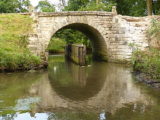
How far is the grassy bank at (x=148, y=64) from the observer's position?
1403 cm

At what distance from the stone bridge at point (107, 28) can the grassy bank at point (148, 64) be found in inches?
156

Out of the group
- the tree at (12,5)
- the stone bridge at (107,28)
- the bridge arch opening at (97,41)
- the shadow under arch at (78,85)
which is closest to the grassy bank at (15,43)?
the stone bridge at (107,28)

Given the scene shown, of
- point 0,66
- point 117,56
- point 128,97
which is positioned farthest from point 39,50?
point 128,97

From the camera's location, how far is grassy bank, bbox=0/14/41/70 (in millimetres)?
17797

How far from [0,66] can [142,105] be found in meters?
9.73

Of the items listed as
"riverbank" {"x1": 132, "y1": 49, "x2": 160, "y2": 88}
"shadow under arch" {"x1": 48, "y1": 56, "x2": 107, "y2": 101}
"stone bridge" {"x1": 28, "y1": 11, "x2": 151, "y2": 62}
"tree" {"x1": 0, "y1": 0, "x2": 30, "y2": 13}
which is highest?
"tree" {"x1": 0, "y1": 0, "x2": 30, "y2": 13}

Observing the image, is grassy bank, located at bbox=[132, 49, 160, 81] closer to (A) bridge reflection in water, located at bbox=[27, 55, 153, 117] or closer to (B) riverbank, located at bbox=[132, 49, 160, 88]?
(B) riverbank, located at bbox=[132, 49, 160, 88]

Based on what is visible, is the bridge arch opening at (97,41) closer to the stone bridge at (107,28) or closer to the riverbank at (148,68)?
the stone bridge at (107,28)

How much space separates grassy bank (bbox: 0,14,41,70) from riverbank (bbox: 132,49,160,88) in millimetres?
5804

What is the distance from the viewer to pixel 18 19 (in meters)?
22.5

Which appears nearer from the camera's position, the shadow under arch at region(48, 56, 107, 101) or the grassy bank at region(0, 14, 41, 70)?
the shadow under arch at region(48, 56, 107, 101)

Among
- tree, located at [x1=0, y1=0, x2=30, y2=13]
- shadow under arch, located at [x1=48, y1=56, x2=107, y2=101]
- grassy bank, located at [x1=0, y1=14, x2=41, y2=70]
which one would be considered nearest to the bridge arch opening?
grassy bank, located at [x1=0, y1=14, x2=41, y2=70]

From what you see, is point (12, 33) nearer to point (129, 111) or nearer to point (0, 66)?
point (0, 66)

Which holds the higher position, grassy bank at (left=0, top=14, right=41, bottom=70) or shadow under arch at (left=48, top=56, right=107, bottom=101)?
grassy bank at (left=0, top=14, right=41, bottom=70)
